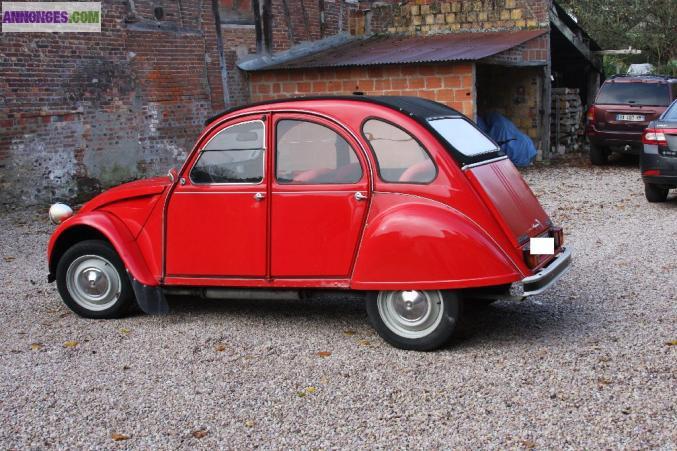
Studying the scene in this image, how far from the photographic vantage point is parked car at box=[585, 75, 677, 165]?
17.0m

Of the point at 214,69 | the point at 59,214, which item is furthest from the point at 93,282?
the point at 214,69

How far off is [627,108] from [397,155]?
490 inches

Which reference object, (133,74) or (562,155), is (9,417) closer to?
(133,74)

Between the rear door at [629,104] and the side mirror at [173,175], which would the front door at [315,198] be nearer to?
the side mirror at [173,175]

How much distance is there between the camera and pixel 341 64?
16.4m

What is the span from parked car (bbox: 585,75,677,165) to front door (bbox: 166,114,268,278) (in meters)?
12.4

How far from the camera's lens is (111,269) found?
268 inches

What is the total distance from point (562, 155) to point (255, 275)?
49.6ft

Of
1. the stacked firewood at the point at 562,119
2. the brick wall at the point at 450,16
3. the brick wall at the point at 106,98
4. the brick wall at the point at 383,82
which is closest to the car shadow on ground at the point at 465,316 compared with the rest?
the brick wall at the point at 106,98

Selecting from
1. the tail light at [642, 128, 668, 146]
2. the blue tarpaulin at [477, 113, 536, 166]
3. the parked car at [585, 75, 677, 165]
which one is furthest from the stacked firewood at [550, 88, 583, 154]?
the tail light at [642, 128, 668, 146]

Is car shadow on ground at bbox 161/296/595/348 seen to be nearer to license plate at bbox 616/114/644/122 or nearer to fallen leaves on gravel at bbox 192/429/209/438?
fallen leaves on gravel at bbox 192/429/209/438

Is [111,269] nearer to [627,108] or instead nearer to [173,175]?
[173,175]

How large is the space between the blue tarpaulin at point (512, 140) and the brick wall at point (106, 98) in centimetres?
586

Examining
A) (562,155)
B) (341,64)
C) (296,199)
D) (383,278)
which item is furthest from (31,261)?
(562,155)
